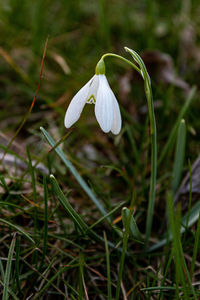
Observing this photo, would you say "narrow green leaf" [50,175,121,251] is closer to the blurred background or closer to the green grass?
the green grass

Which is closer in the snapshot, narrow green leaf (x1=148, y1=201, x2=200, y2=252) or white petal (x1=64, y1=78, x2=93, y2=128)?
white petal (x1=64, y1=78, x2=93, y2=128)

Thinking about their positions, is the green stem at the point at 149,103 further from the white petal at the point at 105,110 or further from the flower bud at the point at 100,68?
the white petal at the point at 105,110

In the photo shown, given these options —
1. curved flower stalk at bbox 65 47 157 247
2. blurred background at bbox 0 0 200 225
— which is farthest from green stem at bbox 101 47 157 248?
blurred background at bbox 0 0 200 225

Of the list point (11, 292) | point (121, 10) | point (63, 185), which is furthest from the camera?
point (121, 10)

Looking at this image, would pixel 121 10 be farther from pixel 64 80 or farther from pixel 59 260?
pixel 59 260

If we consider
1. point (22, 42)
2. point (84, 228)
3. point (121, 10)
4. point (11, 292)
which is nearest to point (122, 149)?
point (84, 228)

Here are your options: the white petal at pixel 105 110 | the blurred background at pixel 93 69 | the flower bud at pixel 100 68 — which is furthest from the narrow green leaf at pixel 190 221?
the flower bud at pixel 100 68

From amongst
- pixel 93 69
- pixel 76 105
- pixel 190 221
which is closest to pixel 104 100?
pixel 76 105
